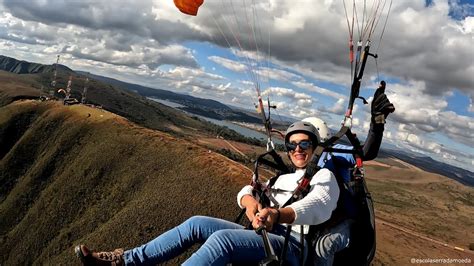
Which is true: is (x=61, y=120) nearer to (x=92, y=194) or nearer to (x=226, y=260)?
(x=92, y=194)

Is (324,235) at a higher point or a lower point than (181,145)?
higher

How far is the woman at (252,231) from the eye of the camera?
4992 millimetres

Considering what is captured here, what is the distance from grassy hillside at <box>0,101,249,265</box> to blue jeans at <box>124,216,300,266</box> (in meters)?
28.3

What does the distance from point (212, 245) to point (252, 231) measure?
0.71 metres

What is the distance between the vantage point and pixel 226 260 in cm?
513

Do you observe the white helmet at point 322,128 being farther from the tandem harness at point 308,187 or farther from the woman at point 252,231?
the woman at point 252,231

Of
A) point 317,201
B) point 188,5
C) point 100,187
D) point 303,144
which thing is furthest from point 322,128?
point 100,187

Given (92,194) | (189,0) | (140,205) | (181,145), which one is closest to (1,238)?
(92,194)

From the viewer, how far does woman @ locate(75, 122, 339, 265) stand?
499cm

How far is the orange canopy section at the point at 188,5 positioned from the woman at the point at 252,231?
4669 millimetres

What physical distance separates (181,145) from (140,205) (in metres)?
12.6

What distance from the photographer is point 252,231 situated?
5.59 metres

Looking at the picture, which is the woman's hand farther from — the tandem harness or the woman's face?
the woman's face

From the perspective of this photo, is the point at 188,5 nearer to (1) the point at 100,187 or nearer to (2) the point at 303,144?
(2) the point at 303,144
